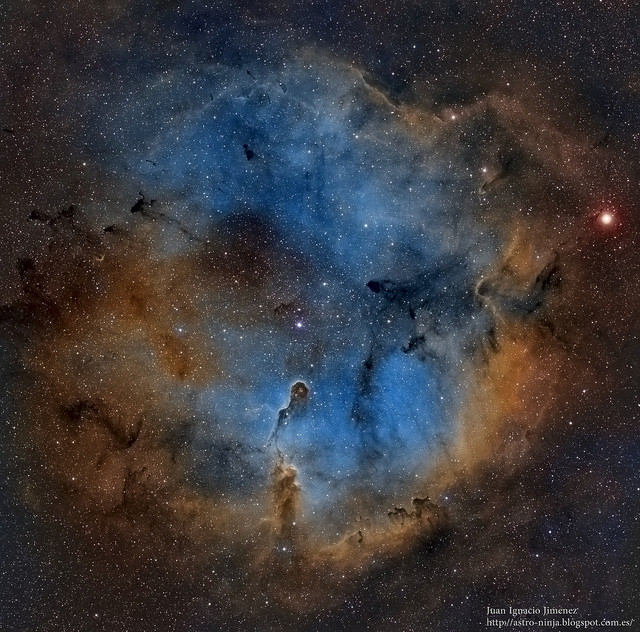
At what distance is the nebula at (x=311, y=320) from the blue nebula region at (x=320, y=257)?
0.05 metres

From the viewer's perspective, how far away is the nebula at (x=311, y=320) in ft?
37.2

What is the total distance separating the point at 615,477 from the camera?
11977mm

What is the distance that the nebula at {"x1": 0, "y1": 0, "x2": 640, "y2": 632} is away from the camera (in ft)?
37.2

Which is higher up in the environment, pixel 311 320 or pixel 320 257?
pixel 320 257

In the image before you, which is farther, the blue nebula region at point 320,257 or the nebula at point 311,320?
the blue nebula region at point 320,257

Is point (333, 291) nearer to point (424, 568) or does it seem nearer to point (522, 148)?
point (522, 148)

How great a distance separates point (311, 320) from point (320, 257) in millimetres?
1439

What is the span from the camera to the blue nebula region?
454 inches

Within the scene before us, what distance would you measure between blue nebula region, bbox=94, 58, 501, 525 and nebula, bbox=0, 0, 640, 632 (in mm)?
53

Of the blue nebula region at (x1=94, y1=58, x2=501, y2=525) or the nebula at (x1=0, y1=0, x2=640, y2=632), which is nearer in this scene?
the nebula at (x1=0, y1=0, x2=640, y2=632)

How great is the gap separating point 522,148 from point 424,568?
9454 millimetres

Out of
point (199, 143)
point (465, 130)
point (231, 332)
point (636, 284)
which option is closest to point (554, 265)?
point (636, 284)

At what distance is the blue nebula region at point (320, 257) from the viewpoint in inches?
454

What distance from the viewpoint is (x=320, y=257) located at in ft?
39.9
